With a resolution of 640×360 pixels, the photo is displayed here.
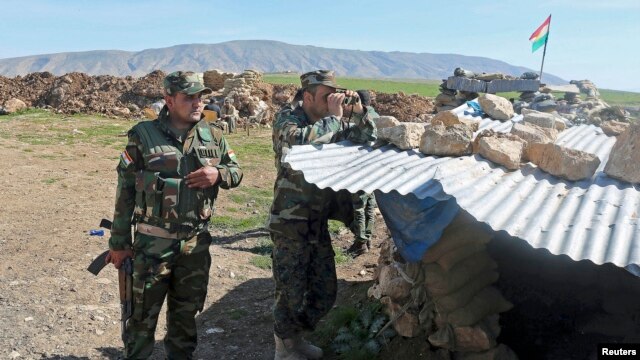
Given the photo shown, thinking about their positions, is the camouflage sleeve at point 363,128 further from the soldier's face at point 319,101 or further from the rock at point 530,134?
the rock at point 530,134

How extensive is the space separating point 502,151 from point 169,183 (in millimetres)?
2048

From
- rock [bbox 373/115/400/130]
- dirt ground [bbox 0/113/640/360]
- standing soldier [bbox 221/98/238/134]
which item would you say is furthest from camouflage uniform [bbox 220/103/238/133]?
rock [bbox 373/115/400/130]

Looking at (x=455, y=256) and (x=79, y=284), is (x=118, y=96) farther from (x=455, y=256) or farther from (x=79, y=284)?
(x=455, y=256)

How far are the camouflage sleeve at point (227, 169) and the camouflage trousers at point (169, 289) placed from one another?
372 mm

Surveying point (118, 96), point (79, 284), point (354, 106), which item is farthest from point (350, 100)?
point (118, 96)

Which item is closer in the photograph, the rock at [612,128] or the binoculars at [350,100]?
the binoculars at [350,100]

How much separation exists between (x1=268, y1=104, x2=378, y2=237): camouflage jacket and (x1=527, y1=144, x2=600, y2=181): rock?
117 centimetres

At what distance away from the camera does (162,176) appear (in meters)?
3.46

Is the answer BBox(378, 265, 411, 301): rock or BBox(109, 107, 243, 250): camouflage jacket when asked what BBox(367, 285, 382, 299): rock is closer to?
BBox(378, 265, 411, 301): rock

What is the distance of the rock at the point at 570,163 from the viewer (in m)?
3.33

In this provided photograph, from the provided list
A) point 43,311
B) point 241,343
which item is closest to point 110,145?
point 43,311

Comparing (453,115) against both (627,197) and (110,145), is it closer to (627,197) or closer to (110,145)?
(627,197)

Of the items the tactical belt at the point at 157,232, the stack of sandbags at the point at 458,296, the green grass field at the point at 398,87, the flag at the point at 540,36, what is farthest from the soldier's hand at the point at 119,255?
the green grass field at the point at 398,87

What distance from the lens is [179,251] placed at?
11.5ft
